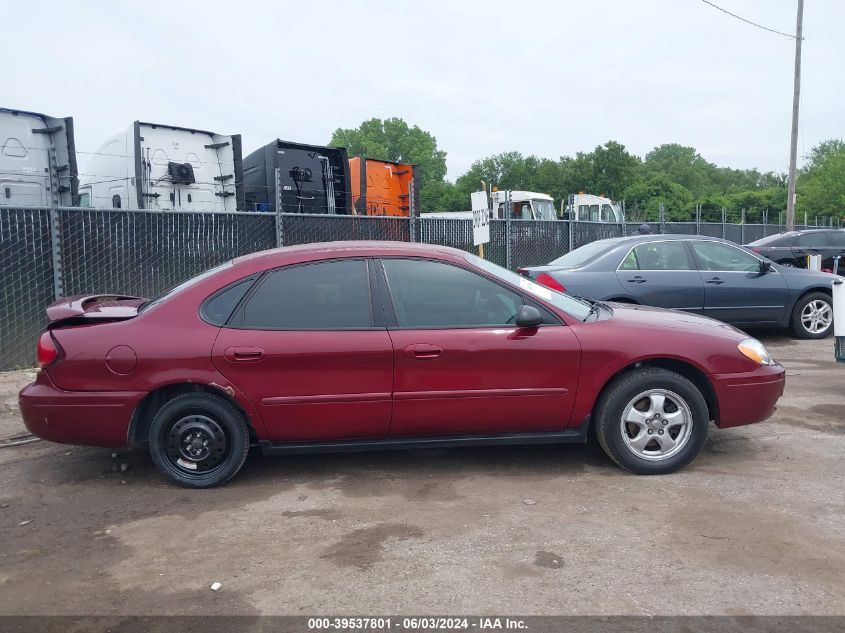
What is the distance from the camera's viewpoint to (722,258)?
30.3 ft

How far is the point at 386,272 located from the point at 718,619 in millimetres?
2701

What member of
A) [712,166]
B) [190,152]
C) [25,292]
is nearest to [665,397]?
[25,292]

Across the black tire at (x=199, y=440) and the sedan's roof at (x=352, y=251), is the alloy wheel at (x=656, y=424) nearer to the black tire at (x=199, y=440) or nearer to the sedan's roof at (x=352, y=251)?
the sedan's roof at (x=352, y=251)

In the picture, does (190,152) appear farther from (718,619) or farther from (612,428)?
(718,619)

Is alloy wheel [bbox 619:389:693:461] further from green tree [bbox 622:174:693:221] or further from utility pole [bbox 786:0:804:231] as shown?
green tree [bbox 622:174:693:221]

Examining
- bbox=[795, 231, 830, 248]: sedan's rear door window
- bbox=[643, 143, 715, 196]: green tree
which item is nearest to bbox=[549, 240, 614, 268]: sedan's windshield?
bbox=[795, 231, 830, 248]: sedan's rear door window

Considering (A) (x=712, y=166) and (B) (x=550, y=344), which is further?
(A) (x=712, y=166)

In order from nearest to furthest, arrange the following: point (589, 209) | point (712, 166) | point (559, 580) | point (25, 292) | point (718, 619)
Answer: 1. point (718, 619)
2. point (559, 580)
3. point (25, 292)
4. point (589, 209)
5. point (712, 166)

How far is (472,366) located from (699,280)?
577cm

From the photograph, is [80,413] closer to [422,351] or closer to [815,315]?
[422,351]

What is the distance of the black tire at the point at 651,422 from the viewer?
14.5ft

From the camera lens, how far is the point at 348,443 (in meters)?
4.42

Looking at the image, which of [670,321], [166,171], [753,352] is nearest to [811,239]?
[753,352]

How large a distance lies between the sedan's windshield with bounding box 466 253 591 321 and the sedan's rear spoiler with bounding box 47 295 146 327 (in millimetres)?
2322
